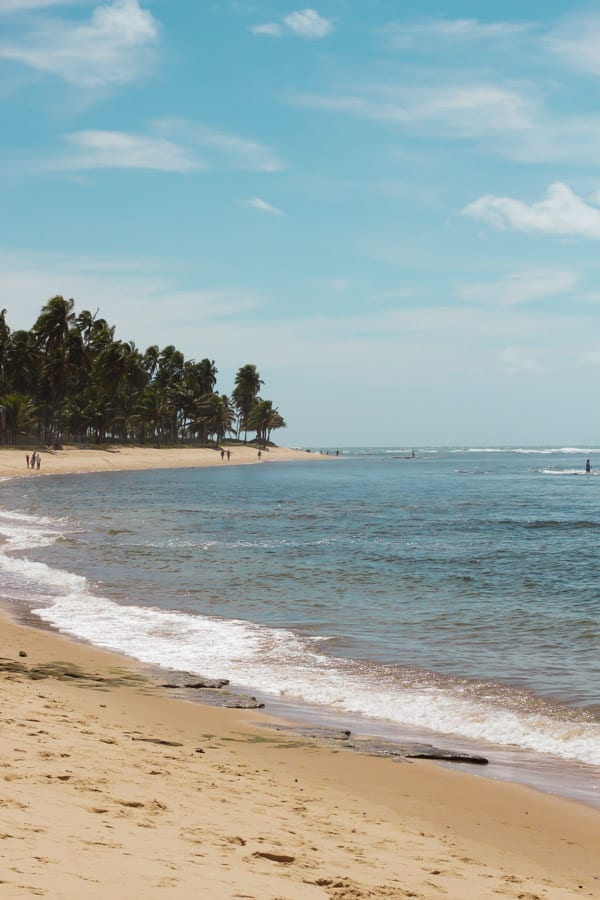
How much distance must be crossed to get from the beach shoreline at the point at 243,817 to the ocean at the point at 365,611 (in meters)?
1.24

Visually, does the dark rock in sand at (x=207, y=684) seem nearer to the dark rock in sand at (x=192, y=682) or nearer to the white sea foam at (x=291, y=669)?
the dark rock in sand at (x=192, y=682)

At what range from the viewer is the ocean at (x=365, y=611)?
9938mm

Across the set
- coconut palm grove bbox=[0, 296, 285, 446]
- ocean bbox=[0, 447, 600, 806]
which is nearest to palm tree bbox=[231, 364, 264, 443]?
coconut palm grove bbox=[0, 296, 285, 446]

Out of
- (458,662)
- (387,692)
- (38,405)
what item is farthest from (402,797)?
(38,405)

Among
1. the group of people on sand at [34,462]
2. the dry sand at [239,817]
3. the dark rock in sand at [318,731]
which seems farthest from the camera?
the group of people on sand at [34,462]

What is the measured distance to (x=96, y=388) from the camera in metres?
115

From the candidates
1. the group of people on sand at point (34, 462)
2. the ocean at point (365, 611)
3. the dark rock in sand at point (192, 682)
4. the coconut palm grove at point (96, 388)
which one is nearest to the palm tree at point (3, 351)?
the coconut palm grove at point (96, 388)

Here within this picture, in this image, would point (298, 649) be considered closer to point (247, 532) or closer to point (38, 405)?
point (247, 532)

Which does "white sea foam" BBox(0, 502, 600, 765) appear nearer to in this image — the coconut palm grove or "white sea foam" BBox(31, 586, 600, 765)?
"white sea foam" BBox(31, 586, 600, 765)

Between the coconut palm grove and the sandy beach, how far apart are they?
5418 mm

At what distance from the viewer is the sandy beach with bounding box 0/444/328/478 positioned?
7913 centimetres

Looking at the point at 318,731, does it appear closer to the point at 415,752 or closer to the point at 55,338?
the point at 415,752

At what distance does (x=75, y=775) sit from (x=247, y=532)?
26597mm

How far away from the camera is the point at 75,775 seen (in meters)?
6.14
